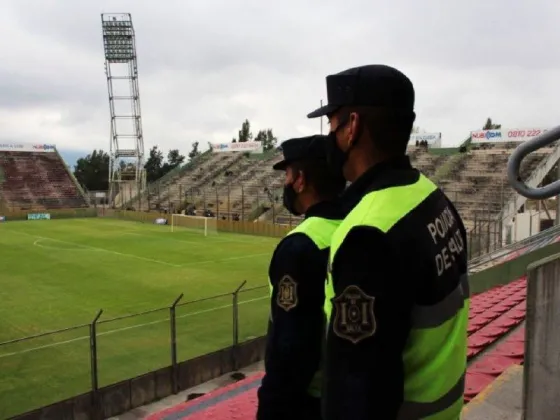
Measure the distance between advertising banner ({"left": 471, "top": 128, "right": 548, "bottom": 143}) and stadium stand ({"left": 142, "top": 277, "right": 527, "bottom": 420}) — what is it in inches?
1466

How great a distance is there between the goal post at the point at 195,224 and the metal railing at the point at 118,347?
1093 inches

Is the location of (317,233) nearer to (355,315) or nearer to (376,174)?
(376,174)

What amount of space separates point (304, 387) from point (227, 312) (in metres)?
8.94

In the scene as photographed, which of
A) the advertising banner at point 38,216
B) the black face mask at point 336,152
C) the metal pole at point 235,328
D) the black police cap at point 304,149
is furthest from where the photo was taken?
the advertising banner at point 38,216

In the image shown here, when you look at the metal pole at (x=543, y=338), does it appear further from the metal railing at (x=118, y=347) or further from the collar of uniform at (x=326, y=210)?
the metal railing at (x=118, y=347)

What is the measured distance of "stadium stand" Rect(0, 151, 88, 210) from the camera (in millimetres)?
57219

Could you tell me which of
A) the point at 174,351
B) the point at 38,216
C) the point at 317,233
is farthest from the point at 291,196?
the point at 38,216

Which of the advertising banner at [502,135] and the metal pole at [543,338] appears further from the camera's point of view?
the advertising banner at [502,135]

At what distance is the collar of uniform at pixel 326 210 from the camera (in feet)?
8.56

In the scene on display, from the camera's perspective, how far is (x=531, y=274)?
302 centimetres

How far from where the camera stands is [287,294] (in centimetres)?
231

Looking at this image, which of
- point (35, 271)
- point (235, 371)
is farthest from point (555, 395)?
point (35, 271)

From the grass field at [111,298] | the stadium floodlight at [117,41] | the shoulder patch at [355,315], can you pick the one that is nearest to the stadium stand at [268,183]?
the grass field at [111,298]

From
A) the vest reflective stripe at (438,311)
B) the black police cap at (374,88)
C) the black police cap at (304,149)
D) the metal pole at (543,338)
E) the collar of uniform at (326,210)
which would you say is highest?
the black police cap at (374,88)
